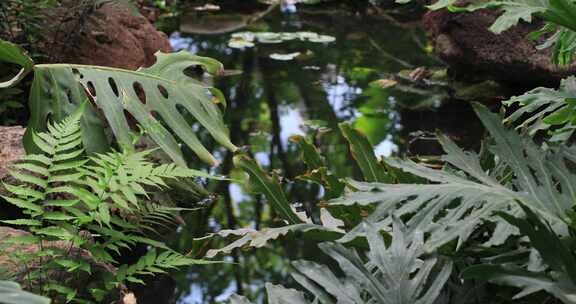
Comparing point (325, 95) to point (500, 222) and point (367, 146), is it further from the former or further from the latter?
point (500, 222)

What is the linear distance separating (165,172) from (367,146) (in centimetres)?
51

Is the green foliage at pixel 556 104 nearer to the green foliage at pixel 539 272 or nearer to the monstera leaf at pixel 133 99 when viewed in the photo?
the green foliage at pixel 539 272

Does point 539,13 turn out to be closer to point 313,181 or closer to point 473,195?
point 473,195

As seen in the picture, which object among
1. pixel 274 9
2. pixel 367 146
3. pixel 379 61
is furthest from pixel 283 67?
pixel 367 146

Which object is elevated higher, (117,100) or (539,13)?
(539,13)

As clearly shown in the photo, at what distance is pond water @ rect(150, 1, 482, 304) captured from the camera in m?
2.95

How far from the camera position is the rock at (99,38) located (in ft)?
12.6

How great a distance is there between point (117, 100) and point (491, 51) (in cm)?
280

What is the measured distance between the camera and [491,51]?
4832mm

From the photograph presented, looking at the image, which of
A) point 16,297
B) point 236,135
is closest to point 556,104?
point 16,297


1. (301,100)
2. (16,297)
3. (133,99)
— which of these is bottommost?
(301,100)

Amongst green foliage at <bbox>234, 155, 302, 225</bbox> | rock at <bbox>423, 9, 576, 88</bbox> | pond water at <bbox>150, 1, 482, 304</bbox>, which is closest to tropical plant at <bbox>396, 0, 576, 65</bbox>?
green foliage at <bbox>234, 155, 302, 225</bbox>

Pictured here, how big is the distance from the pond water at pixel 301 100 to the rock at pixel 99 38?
27.5 inches

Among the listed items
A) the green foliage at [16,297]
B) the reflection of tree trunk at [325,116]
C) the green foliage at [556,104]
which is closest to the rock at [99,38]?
the reflection of tree trunk at [325,116]
